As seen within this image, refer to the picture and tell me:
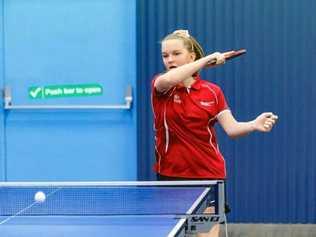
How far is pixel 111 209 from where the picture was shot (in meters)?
2.92

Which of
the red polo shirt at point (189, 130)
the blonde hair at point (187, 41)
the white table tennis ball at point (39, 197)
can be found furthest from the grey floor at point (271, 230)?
the white table tennis ball at point (39, 197)

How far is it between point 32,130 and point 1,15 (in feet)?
3.55

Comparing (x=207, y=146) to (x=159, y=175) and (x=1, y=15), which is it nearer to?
(x=159, y=175)

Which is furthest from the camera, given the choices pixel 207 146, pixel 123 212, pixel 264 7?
pixel 264 7

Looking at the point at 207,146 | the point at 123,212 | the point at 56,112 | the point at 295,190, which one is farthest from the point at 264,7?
the point at 123,212

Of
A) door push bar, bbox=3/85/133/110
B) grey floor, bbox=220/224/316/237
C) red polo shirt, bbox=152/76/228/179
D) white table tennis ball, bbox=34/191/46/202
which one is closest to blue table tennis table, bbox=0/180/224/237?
white table tennis ball, bbox=34/191/46/202

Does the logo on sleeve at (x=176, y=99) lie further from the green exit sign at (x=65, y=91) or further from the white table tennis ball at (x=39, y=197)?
the green exit sign at (x=65, y=91)

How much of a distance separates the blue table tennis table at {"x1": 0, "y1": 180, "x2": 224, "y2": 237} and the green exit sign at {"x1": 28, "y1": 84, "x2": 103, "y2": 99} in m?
2.82

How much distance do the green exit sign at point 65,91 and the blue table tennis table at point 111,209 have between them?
2817mm

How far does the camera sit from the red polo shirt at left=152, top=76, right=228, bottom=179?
3.23 m

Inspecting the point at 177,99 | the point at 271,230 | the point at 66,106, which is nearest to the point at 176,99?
the point at 177,99

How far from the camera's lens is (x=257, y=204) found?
606 centimetres

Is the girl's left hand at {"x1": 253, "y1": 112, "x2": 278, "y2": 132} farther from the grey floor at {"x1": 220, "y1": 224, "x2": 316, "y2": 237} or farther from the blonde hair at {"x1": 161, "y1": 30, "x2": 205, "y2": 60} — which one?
the grey floor at {"x1": 220, "y1": 224, "x2": 316, "y2": 237}

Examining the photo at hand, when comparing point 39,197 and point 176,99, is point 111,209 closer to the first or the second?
point 39,197
